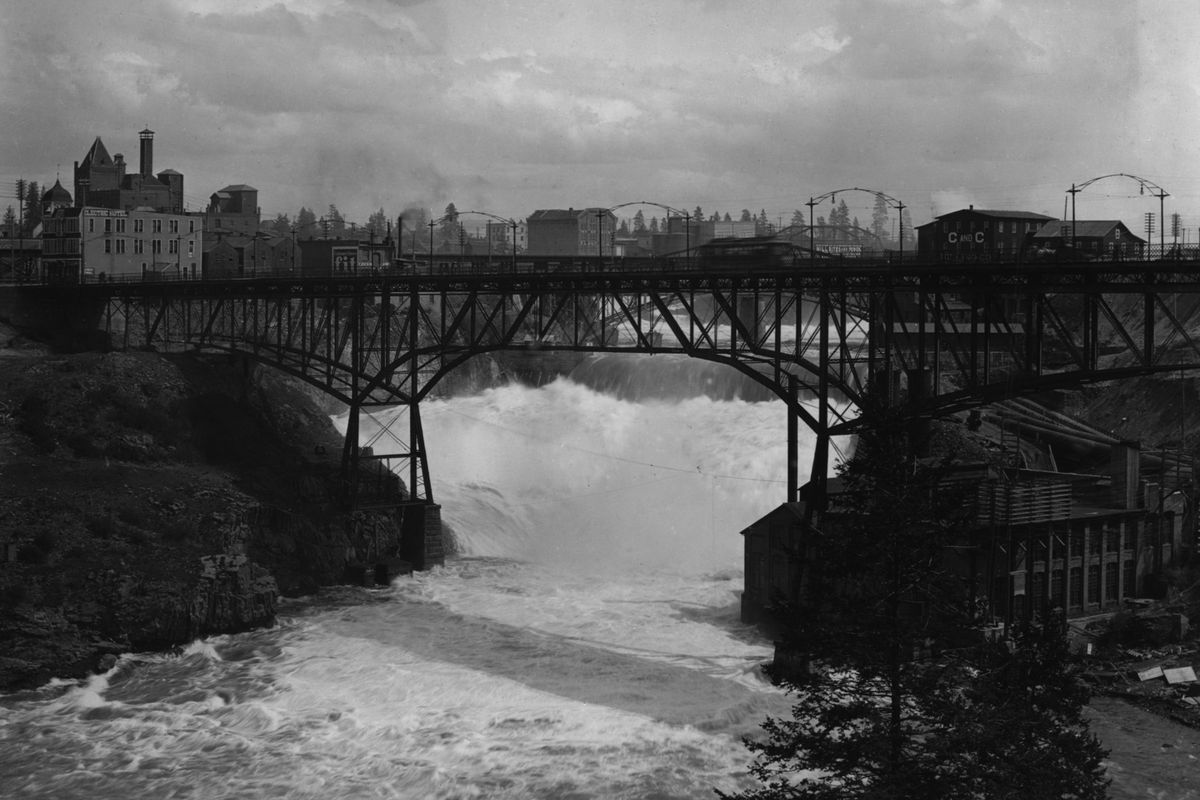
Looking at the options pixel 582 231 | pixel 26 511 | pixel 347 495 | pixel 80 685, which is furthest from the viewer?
pixel 582 231

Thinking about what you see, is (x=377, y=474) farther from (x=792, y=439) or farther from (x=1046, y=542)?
(x=1046, y=542)

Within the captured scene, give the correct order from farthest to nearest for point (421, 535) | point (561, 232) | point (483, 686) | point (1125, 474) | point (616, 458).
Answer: point (561, 232), point (616, 458), point (421, 535), point (1125, 474), point (483, 686)

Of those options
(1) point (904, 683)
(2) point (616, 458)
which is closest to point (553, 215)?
(2) point (616, 458)

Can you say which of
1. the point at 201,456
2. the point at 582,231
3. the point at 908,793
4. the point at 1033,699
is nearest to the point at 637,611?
the point at 201,456

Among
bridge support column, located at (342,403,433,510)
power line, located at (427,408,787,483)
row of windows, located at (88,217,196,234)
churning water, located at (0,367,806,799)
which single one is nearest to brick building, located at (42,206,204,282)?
row of windows, located at (88,217,196,234)

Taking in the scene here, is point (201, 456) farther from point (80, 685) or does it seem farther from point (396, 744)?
point (396, 744)

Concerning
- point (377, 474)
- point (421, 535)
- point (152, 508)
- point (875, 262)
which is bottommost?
point (421, 535)

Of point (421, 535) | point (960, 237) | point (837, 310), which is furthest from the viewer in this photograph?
point (960, 237)
